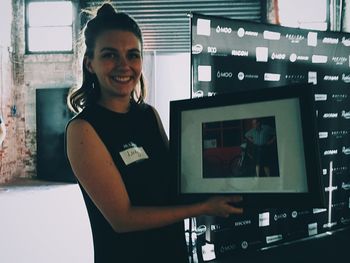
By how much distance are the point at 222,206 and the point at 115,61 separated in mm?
540

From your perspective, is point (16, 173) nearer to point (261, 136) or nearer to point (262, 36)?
point (262, 36)

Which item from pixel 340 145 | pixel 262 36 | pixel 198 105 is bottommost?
pixel 340 145

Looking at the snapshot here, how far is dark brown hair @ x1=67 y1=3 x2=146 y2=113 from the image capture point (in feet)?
3.50

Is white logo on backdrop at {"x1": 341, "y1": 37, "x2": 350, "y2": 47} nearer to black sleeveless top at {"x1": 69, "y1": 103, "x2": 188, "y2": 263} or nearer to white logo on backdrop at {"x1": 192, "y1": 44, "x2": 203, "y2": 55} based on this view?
white logo on backdrop at {"x1": 192, "y1": 44, "x2": 203, "y2": 55}

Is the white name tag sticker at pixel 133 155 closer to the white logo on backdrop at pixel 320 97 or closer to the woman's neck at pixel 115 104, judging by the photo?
the woman's neck at pixel 115 104

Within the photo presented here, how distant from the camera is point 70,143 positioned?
0.98m

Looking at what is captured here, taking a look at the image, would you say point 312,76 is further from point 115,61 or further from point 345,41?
point 115,61

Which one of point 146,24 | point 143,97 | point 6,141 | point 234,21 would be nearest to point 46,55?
point 6,141

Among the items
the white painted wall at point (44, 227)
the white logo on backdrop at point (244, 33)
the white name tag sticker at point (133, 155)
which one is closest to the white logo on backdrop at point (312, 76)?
the white logo on backdrop at point (244, 33)

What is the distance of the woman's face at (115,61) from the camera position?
1.05m

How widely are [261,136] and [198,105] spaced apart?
229 millimetres

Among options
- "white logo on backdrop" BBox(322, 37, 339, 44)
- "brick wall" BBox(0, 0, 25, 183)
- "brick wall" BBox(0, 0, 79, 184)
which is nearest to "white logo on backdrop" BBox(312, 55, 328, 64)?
"white logo on backdrop" BBox(322, 37, 339, 44)

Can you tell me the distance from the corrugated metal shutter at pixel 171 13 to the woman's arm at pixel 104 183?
13.1ft

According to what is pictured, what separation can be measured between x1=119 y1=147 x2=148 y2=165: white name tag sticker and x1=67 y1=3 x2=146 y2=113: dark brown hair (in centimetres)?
20
